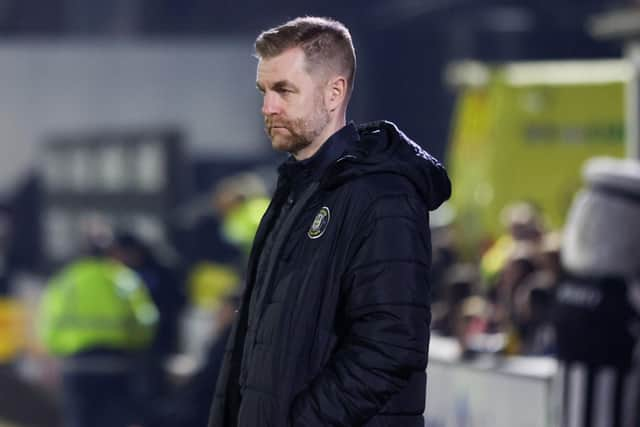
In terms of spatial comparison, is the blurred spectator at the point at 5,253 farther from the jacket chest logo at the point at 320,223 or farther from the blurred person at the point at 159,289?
the jacket chest logo at the point at 320,223

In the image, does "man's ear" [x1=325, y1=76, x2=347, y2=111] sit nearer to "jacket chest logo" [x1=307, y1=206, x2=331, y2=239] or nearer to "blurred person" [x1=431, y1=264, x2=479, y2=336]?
"jacket chest logo" [x1=307, y1=206, x2=331, y2=239]

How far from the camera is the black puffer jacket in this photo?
3.86 meters

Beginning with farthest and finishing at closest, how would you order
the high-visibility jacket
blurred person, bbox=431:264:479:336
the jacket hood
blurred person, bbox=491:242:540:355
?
the high-visibility jacket → blurred person, bbox=431:264:479:336 → blurred person, bbox=491:242:540:355 → the jacket hood

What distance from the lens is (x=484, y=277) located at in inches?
494

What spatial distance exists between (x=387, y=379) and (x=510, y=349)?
5167mm

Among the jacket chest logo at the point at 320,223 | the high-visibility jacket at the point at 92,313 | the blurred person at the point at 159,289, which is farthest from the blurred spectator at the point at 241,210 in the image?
the jacket chest logo at the point at 320,223

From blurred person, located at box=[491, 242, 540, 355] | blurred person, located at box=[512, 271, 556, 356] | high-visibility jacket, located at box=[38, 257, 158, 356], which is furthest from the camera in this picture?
high-visibility jacket, located at box=[38, 257, 158, 356]

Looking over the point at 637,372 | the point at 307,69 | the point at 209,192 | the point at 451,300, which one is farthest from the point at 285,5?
the point at 307,69

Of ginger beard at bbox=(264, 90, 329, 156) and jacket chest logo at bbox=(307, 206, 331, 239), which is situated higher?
ginger beard at bbox=(264, 90, 329, 156)

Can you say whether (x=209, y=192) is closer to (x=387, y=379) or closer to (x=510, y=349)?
(x=510, y=349)

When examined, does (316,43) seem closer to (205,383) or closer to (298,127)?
(298,127)

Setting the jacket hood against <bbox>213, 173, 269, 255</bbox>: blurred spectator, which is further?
<bbox>213, 173, 269, 255</bbox>: blurred spectator

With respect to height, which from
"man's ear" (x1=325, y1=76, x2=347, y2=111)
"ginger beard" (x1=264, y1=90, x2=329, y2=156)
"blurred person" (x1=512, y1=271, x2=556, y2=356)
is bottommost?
"blurred person" (x1=512, y1=271, x2=556, y2=356)


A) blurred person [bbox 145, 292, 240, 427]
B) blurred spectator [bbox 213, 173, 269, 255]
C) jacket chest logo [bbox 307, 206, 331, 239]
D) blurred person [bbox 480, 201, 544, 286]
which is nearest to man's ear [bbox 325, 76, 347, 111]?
jacket chest logo [bbox 307, 206, 331, 239]
